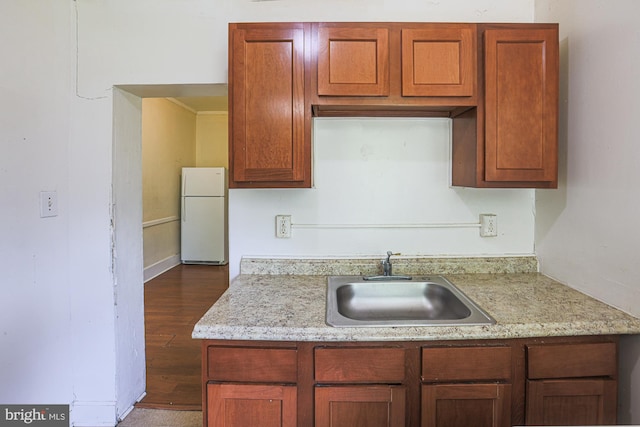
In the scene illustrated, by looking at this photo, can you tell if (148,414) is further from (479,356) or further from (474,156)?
(474,156)

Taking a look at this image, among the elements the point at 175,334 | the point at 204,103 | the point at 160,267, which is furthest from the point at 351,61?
the point at 204,103

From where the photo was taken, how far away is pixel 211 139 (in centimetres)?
623

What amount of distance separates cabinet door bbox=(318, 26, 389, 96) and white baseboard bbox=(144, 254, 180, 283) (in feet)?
13.2

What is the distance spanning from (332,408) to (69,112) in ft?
6.06

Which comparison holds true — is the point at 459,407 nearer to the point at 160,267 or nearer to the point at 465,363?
the point at 465,363

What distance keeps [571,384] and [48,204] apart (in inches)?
87.8

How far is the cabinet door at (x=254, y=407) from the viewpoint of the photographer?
46.2 inches

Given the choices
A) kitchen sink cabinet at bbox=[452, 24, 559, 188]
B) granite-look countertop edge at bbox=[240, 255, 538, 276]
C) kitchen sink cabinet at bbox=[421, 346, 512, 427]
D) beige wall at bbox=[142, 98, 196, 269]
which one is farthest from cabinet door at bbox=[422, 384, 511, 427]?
beige wall at bbox=[142, 98, 196, 269]

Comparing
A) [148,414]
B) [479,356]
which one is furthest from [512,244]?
[148,414]

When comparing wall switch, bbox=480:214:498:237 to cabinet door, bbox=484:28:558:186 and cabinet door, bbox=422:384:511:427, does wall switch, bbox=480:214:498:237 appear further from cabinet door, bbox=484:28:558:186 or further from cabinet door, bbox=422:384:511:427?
cabinet door, bbox=422:384:511:427

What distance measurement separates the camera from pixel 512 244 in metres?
1.85

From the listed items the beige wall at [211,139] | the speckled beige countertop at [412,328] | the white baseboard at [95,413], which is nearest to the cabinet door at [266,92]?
the speckled beige countertop at [412,328]

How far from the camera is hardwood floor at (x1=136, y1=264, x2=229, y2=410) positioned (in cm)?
219

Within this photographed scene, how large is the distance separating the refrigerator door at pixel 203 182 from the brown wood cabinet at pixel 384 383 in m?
4.63
